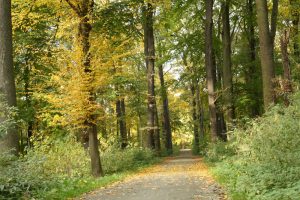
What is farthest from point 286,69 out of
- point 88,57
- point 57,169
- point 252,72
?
point 252,72

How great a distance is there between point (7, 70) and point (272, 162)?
6.93m

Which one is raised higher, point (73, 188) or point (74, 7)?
point (74, 7)

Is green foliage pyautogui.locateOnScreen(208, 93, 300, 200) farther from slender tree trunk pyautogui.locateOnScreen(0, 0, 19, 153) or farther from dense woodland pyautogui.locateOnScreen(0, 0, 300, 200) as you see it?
slender tree trunk pyautogui.locateOnScreen(0, 0, 19, 153)

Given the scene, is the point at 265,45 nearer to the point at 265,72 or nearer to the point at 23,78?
the point at 265,72

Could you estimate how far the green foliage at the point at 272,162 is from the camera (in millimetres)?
6887

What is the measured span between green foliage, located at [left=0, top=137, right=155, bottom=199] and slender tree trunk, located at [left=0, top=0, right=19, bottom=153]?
60cm

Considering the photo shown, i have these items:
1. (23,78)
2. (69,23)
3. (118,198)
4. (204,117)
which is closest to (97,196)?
(118,198)

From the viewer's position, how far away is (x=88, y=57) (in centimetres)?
1430

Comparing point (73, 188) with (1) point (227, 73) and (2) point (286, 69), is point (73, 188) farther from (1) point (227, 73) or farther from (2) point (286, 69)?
(1) point (227, 73)

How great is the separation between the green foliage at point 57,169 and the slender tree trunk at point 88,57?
742 mm

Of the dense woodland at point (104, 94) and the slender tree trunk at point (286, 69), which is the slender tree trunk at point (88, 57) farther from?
the slender tree trunk at point (286, 69)

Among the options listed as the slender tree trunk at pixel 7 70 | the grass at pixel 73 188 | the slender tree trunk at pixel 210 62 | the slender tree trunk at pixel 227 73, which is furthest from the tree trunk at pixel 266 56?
the slender tree trunk at pixel 227 73

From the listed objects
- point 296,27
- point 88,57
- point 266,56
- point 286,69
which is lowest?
point 286,69

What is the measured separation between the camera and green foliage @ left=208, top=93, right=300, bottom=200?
6887 mm
